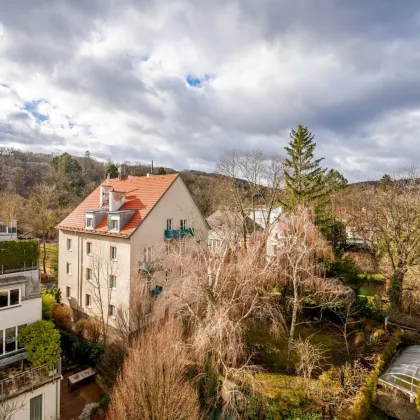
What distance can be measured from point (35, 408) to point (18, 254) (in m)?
7.67

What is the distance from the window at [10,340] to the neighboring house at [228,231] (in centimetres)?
1170

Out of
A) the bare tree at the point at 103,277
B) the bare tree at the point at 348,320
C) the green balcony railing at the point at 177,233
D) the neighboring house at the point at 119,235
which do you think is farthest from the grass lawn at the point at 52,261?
the bare tree at the point at 348,320

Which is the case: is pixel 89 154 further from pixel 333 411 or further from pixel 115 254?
pixel 333 411

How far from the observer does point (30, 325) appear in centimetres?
1394

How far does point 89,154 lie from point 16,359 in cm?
10864

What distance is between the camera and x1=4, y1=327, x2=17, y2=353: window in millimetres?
13617

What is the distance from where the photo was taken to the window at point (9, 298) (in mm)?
13474

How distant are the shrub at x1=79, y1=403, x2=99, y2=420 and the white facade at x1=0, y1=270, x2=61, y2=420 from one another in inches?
53.2

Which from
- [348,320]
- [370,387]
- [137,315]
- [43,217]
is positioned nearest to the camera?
[370,387]

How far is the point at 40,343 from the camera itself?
13.6 meters

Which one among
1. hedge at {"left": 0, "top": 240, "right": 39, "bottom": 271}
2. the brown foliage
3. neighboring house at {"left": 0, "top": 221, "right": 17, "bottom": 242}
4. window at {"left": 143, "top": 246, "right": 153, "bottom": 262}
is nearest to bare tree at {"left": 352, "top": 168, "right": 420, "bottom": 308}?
window at {"left": 143, "top": 246, "right": 153, "bottom": 262}

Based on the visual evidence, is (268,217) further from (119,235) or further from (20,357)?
(20,357)

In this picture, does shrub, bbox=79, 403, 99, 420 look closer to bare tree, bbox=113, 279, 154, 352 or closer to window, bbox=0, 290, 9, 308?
bare tree, bbox=113, 279, 154, 352

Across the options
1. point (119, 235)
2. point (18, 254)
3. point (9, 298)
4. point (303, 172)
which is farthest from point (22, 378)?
point (303, 172)
